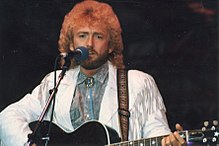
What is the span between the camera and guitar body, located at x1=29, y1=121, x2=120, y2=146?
105 inches

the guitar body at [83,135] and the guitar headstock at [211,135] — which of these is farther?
the guitar body at [83,135]

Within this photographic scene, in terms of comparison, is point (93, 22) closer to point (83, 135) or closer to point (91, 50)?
point (91, 50)

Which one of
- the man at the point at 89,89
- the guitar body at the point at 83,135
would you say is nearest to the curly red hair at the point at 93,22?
the man at the point at 89,89

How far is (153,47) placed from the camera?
9.45 feet

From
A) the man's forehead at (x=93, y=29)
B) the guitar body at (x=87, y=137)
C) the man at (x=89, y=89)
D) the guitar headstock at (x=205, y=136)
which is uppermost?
the man's forehead at (x=93, y=29)

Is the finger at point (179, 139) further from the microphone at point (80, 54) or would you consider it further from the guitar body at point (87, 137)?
the microphone at point (80, 54)

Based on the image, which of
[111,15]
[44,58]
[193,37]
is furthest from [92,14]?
[193,37]

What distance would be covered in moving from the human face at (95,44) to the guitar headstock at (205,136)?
0.66m

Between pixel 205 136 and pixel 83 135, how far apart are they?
61cm

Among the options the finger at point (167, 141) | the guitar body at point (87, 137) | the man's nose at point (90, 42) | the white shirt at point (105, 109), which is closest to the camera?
the finger at point (167, 141)

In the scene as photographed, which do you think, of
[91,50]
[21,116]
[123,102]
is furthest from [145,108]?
[21,116]

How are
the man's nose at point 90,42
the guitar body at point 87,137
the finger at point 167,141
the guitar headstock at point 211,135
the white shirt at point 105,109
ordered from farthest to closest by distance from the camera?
1. the man's nose at point 90,42
2. the white shirt at point 105,109
3. the guitar body at point 87,137
4. the finger at point 167,141
5. the guitar headstock at point 211,135

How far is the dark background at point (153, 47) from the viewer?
9.16ft

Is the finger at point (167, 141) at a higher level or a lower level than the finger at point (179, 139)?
lower
